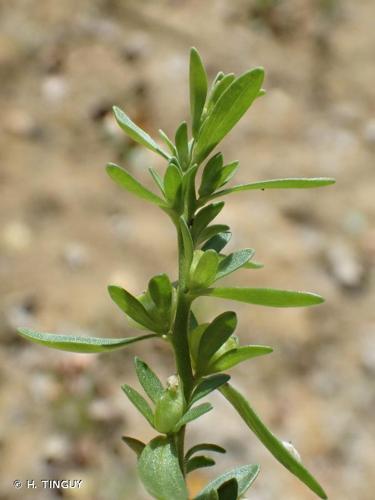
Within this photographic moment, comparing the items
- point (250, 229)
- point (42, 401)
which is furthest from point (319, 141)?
point (42, 401)

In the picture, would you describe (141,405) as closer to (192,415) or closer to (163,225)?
(192,415)

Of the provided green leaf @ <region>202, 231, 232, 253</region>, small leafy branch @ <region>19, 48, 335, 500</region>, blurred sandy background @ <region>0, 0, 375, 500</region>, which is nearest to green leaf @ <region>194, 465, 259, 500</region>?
Result: small leafy branch @ <region>19, 48, 335, 500</region>

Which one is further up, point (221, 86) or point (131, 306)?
point (221, 86)

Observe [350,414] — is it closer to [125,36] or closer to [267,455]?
[267,455]

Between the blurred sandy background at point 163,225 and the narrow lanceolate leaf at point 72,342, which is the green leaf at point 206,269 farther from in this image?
the blurred sandy background at point 163,225

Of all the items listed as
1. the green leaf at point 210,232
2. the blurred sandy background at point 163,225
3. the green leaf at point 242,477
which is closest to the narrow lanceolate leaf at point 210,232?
the green leaf at point 210,232

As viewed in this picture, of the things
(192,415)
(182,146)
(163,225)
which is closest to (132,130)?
(182,146)
